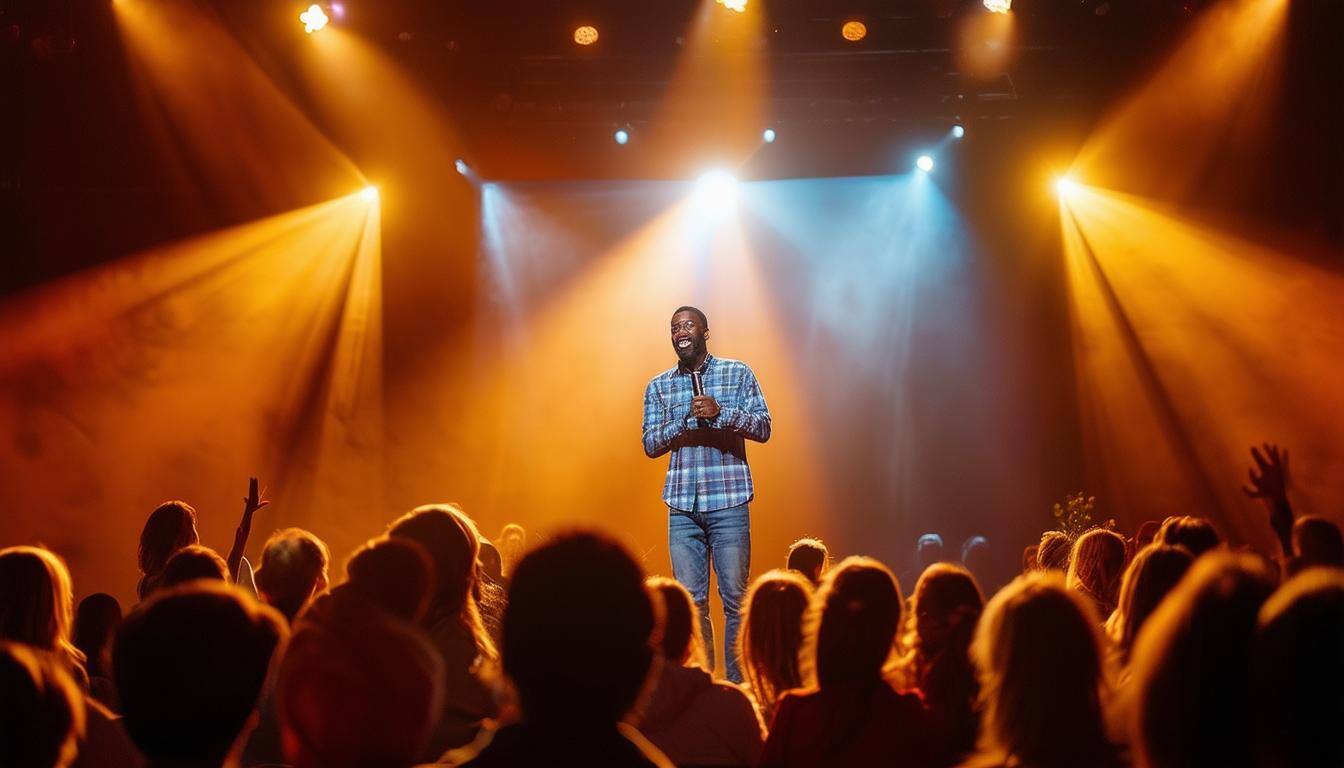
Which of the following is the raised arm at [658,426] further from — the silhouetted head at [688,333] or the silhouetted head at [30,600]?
the silhouetted head at [30,600]

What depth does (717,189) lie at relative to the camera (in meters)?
10.6

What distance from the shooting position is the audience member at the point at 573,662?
138cm

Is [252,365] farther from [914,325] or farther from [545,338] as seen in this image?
[914,325]

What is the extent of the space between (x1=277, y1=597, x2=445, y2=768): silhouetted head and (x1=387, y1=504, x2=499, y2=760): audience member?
89 cm

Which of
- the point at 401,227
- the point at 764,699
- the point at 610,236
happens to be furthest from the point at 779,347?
the point at 764,699

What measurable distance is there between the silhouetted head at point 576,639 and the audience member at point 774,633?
149 centimetres

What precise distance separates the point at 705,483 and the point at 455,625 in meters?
2.57

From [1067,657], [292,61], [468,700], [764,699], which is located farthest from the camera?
[292,61]

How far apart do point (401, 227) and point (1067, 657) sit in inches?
377

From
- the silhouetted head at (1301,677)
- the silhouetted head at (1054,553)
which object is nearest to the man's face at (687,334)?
the silhouetted head at (1054,553)

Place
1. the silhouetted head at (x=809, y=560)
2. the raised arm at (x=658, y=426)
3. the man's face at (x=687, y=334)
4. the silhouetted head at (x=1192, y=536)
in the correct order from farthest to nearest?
1. the man's face at (x=687, y=334)
2. the raised arm at (x=658, y=426)
3. the silhouetted head at (x=809, y=560)
4. the silhouetted head at (x=1192, y=536)

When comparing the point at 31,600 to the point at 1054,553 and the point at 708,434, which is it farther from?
the point at 1054,553

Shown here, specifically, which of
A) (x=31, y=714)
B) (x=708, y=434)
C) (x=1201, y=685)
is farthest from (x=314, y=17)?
(x=1201, y=685)

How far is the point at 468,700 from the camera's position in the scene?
2.47 metres
